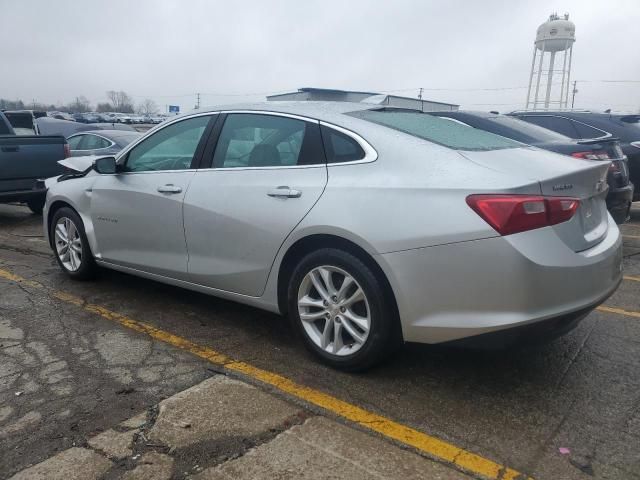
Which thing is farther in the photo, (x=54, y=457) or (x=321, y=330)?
(x=321, y=330)

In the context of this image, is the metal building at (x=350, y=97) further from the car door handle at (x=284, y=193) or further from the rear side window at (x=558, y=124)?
the car door handle at (x=284, y=193)

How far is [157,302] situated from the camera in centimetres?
460

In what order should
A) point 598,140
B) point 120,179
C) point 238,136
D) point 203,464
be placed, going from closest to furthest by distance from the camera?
point 203,464
point 238,136
point 120,179
point 598,140

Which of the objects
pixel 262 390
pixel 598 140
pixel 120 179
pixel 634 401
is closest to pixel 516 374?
pixel 634 401

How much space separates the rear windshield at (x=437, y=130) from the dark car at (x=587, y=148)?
208 cm

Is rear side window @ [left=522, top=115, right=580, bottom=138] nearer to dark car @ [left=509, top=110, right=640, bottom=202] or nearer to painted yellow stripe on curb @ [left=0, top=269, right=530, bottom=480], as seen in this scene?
dark car @ [left=509, top=110, right=640, bottom=202]

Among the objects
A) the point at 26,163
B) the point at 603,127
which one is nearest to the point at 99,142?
the point at 26,163

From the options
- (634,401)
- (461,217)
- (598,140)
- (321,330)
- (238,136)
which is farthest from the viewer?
(598,140)

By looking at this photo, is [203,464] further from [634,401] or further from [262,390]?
[634,401]

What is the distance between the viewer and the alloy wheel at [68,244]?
5043 mm

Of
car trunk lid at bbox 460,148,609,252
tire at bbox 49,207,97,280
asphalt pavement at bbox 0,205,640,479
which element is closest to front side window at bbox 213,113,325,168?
car trunk lid at bbox 460,148,609,252

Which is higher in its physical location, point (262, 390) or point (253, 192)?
point (253, 192)

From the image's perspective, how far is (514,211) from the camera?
2.63 metres

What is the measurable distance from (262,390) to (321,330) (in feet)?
1.70
